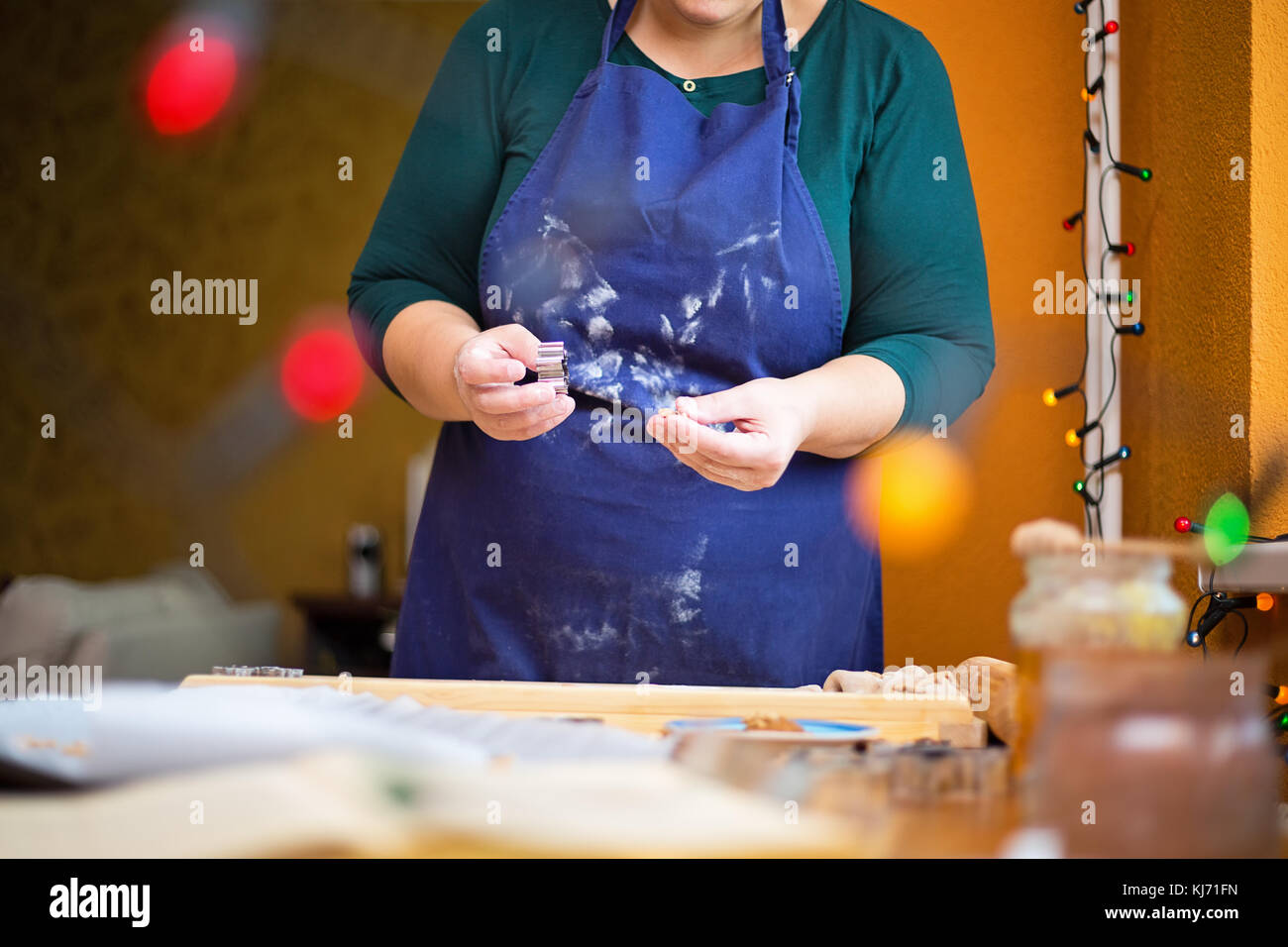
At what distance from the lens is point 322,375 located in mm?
2811

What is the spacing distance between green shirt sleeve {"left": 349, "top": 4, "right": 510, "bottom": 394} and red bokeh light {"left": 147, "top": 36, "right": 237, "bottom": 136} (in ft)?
7.57

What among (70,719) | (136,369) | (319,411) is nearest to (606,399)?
(70,719)

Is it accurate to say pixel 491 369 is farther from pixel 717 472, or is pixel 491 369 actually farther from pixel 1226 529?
pixel 1226 529

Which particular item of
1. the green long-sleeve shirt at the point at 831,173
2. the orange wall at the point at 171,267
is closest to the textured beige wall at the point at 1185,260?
the green long-sleeve shirt at the point at 831,173

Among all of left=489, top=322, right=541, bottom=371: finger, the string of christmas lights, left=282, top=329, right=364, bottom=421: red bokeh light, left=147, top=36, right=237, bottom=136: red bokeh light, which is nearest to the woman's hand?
left=489, top=322, right=541, bottom=371: finger

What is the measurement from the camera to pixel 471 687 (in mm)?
641

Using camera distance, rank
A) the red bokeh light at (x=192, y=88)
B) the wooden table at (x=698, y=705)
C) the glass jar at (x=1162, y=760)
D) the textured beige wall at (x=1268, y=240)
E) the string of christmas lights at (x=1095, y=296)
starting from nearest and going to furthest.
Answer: the glass jar at (x=1162, y=760)
the wooden table at (x=698, y=705)
the textured beige wall at (x=1268, y=240)
the string of christmas lights at (x=1095, y=296)
the red bokeh light at (x=192, y=88)

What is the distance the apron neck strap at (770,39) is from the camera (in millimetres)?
953

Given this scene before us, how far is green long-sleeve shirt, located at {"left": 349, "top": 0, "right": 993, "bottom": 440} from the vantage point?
3.01 ft

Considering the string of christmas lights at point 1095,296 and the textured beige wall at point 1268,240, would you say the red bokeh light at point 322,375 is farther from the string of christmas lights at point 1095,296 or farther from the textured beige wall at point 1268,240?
the textured beige wall at point 1268,240

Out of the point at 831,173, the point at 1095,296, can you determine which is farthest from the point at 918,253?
the point at 1095,296

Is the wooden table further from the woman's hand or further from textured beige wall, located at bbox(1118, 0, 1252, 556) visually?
textured beige wall, located at bbox(1118, 0, 1252, 556)

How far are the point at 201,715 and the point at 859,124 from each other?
759 mm

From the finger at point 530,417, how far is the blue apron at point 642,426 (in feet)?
0.39
